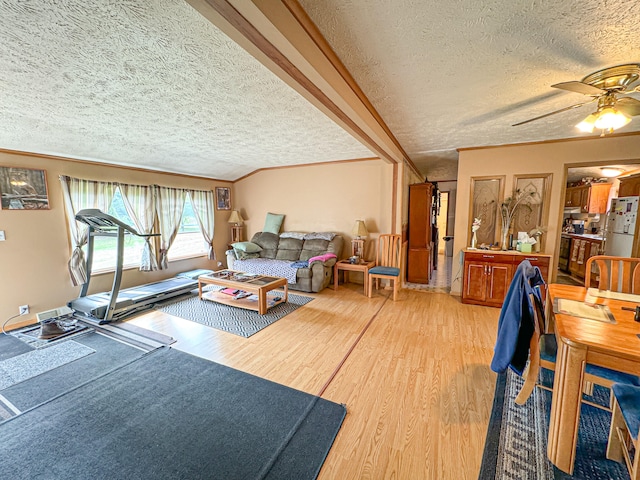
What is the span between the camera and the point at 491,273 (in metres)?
3.77

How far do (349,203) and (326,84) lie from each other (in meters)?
3.53

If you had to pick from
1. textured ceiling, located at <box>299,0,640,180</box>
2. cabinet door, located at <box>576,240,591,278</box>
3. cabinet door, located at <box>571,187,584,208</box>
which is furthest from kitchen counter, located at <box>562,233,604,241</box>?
textured ceiling, located at <box>299,0,640,180</box>

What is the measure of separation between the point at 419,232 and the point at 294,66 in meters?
4.27

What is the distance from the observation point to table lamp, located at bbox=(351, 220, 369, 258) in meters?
4.80

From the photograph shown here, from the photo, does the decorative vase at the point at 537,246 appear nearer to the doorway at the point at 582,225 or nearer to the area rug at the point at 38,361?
the doorway at the point at 582,225

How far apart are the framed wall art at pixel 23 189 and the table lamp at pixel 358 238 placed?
4.53 m

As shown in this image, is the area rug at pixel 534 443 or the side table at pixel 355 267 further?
the side table at pixel 355 267

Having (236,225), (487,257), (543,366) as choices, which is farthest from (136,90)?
(487,257)

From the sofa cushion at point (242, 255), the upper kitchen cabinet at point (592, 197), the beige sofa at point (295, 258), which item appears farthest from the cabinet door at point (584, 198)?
the sofa cushion at point (242, 255)

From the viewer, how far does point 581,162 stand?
3.55 meters

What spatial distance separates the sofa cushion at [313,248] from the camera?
503cm

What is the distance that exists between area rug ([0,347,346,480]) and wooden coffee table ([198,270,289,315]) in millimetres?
1385

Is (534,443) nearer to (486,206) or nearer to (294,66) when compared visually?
(294,66)

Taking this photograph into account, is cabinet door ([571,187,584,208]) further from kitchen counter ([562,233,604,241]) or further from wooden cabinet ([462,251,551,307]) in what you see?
wooden cabinet ([462,251,551,307])
